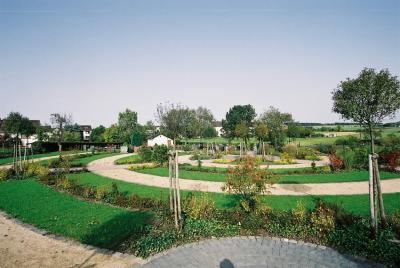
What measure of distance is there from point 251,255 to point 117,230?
4.49 metres

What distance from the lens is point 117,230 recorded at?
355 inches

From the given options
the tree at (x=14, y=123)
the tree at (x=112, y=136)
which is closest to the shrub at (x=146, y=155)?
the tree at (x=14, y=123)

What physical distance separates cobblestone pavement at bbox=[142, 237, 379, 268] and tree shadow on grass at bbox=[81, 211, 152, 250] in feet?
5.76

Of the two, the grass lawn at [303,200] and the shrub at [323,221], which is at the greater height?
the shrub at [323,221]

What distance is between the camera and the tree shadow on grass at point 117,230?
318 inches

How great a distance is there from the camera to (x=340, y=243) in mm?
7324

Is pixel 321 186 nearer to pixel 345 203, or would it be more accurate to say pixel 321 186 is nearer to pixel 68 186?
pixel 345 203

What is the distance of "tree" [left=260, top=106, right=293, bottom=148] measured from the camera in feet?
122

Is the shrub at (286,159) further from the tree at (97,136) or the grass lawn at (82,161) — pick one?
the tree at (97,136)

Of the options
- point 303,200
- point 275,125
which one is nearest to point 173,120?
point 275,125

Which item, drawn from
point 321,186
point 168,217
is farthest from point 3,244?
point 321,186

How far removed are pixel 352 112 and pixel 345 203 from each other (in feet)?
13.1

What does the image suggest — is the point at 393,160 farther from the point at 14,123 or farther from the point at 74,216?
the point at 14,123

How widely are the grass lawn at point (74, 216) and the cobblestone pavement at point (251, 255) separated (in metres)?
2.06
